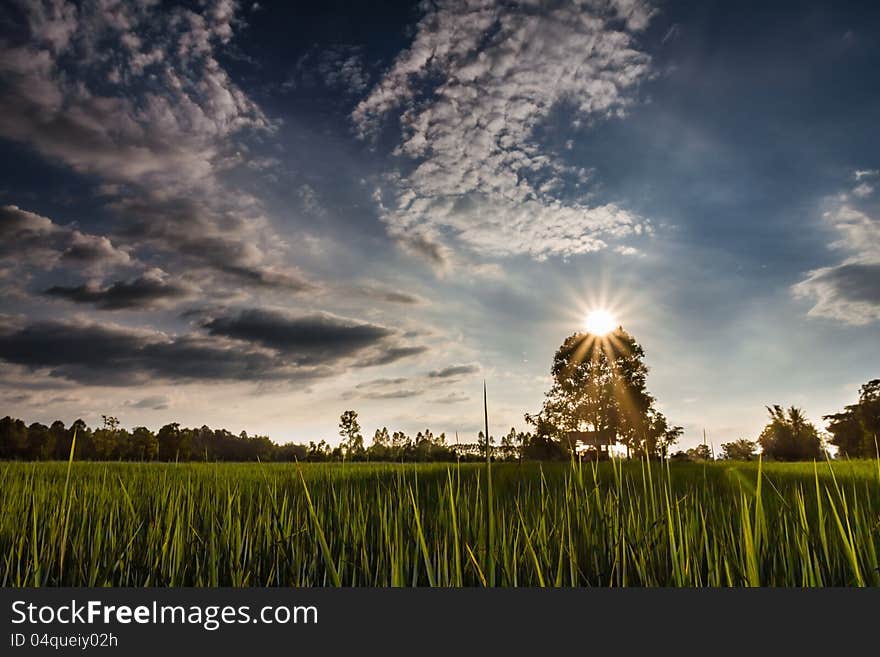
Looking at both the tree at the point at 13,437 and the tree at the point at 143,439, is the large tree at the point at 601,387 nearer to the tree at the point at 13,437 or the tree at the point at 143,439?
the tree at the point at 143,439

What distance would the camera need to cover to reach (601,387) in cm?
3447

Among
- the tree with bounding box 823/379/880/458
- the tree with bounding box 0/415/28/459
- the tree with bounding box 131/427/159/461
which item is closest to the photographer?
the tree with bounding box 131/427/159/461

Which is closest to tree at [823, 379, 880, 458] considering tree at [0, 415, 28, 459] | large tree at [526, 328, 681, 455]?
large tree at [526, 328, 681, 455]

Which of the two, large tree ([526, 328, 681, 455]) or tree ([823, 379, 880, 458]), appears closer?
large tree ([526, 328, 681, 455])

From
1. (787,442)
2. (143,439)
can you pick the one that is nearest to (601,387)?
(787,442)

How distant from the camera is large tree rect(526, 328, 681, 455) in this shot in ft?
111

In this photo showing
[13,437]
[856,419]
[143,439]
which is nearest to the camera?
[143,439]

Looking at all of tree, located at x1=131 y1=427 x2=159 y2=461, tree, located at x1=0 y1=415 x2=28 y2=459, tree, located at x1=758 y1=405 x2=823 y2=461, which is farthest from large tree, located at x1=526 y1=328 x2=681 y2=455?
tree, located at x1=0 y1=415 x2=28 y2=459

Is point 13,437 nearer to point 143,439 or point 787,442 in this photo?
point 143,439

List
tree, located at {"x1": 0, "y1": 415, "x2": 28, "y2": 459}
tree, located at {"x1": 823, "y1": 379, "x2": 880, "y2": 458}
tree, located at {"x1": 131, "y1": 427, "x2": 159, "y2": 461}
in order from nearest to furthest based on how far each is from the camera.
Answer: tree, located at {"x1": 131, "y1": 427, "x2": 159, "y2": 461}
tree, located at {"x1": 0, "y1": 415, "x2": 28, "y2": 459}
tree, located at {"x1": 823, "y1": 379, "x2": 880, "y2": 458}

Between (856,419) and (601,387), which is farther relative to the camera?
(856,419)

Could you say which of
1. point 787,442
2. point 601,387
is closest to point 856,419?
point 787,442

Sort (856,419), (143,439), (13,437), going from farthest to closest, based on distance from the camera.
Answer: (856,419) < (13,437) < (143,439)

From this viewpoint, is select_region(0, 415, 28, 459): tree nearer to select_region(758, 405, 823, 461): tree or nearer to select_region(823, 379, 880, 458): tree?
select_region(758, 405, 823, 461): tree
